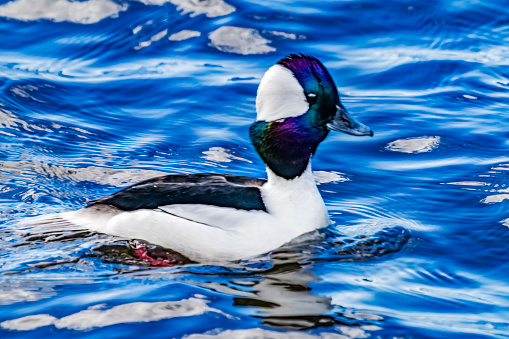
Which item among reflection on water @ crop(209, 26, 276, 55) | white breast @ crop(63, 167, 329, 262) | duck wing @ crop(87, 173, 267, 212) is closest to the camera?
white breast @ crop(63, 167, 329, 262)

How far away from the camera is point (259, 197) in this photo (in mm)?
6609

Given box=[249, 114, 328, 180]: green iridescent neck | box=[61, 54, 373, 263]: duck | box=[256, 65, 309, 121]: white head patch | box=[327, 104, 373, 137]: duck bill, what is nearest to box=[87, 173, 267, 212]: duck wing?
box=[61, 54, 373, 263]: duck

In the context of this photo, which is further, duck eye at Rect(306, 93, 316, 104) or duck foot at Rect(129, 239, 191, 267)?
duck eye at Rect(306, 93, 316, 104)

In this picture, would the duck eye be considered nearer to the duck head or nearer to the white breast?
the duck head

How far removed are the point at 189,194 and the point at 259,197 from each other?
1.84 feet

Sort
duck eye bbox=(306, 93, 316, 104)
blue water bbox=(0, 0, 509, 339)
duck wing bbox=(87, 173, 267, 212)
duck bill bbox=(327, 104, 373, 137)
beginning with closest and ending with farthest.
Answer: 1. blue water bbox=(0, 0, 509, 339)
2. duck wing bbox=(87, 173, 267, 212)
3. duck eye bbox=(306, 93, 316, 104)
4. duck bill bbox=(327, 104, 373, 137)

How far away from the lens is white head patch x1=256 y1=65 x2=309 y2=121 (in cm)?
643

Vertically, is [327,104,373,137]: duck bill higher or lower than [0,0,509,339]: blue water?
higher

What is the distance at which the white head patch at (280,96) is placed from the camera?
6.43 m

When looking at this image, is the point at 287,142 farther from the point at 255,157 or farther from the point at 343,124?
the point at 255,157

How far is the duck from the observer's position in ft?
20.8

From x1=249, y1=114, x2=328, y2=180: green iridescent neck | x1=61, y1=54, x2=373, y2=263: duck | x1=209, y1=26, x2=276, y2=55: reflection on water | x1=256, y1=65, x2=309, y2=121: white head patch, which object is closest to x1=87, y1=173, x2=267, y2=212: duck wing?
x1=61, y1=54, x2=373, y2=263: duck

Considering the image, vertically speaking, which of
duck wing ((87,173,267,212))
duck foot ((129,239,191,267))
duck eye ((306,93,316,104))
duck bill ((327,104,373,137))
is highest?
duck eye ((306,93,316,104))

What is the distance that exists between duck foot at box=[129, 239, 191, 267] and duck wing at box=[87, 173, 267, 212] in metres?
0.30
